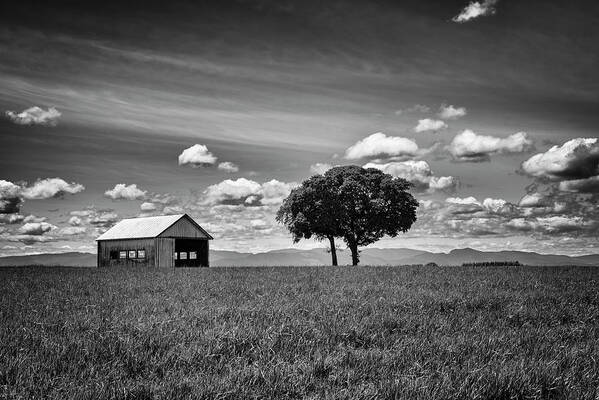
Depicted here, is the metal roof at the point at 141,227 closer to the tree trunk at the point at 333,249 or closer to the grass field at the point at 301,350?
the tree trunk at the point at 333,249

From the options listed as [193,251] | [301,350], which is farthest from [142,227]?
[301,350]

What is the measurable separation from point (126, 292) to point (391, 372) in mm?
11536

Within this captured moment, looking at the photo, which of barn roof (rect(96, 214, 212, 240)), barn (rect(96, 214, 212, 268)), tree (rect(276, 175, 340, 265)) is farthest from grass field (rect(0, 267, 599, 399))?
barn roof (rect(96, 214, 212, 240))

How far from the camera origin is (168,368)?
5.61 metres

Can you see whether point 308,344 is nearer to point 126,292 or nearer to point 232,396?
point 232,396

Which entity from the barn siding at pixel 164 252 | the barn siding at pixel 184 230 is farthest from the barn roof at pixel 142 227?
the barn siding at pixel 164 252

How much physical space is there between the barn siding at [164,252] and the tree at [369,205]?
1979cm

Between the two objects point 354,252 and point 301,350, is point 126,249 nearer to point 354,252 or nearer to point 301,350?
point 354,252

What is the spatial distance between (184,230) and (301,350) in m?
49.6

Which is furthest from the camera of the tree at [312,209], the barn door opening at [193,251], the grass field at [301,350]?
the barn door opening at [193,251]

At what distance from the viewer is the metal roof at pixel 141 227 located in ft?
174

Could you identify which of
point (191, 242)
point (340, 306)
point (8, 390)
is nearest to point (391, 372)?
point (8, 390)

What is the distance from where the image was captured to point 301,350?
21.6 feet

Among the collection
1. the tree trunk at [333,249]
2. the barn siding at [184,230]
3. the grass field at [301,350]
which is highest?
the barn siding at [184,230]
